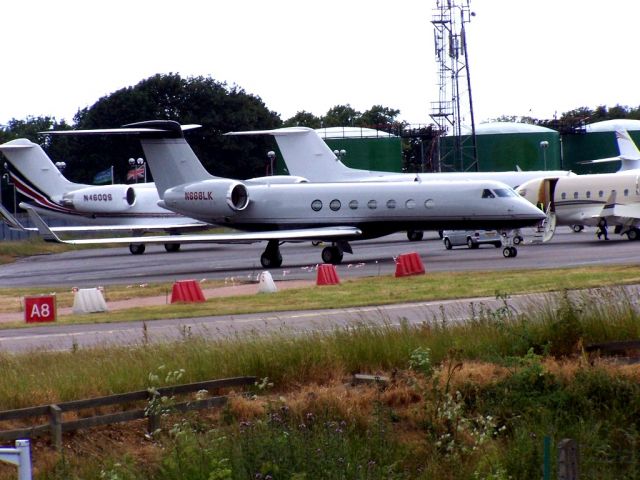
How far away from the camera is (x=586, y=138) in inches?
3292

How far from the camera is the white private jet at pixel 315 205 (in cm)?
3600

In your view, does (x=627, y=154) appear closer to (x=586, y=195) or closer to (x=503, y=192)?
(x=586, y=195)

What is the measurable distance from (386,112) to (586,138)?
50.5 meters

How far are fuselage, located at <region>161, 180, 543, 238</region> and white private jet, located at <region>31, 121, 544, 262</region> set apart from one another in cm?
3

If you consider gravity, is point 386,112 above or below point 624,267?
above

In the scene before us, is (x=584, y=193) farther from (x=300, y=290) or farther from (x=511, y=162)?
(x=511, y=162)

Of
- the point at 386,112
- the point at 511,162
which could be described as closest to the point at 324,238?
the point at 511,162

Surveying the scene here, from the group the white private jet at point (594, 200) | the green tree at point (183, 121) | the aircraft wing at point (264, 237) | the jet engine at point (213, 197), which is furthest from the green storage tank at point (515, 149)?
the aircraft wing at point (264, 237)

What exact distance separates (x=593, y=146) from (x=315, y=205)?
1947 inches

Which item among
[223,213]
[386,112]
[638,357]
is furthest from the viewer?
[386,112]

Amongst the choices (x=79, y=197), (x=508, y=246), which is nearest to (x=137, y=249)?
(x=79, y=197)

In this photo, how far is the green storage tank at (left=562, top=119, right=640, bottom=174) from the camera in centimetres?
8150

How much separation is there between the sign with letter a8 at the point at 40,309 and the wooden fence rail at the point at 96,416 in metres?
12.6

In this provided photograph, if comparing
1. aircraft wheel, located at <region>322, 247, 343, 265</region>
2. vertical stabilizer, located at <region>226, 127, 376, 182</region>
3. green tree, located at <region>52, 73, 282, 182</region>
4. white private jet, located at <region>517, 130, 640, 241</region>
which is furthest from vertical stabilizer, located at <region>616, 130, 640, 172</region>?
green tree, located at <region>52, 73, 282, 182</region>
